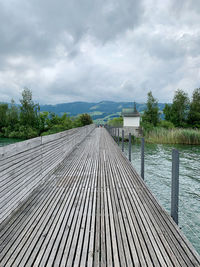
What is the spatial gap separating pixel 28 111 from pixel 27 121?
3.09 m

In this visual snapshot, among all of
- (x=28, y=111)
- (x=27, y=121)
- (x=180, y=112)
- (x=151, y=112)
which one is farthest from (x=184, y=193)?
(x=28, y=111)

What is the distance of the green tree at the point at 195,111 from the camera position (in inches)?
1415

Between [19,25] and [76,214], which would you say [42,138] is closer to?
[76,214]

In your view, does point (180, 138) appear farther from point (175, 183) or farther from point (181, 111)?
point (181, 111)

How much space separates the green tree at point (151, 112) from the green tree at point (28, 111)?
25546mm

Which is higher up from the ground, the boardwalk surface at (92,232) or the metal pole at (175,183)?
the metal pole at (175,183)

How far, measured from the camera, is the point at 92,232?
5.76 ft

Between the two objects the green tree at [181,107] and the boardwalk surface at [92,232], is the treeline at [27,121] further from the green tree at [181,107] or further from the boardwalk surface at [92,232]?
the boardwalk surface at [92,232]

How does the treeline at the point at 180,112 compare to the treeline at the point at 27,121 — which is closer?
the treeline at the point at 27,121

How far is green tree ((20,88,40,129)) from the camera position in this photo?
36553 mm

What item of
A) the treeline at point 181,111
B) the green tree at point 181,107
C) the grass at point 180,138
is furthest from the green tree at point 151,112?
the grass at point 180,138

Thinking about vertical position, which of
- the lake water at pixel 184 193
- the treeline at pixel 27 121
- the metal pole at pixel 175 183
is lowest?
the lake water at pixel 184 193

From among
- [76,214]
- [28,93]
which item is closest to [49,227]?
[76,214]

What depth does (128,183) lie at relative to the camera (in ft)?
10.9
